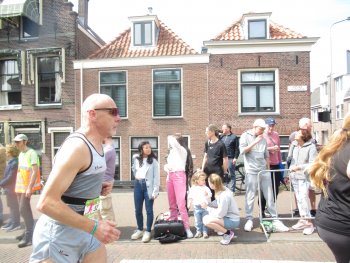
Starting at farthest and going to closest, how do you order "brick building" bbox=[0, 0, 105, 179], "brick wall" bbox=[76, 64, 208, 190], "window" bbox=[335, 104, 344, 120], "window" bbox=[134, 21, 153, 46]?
"window" bbox=[335, 104, 344, 120], "window" bbox=[134, 21, 153, 46], "brick building" bbox=[0, 0, 105, 179], "brick wall" bbox=[76, 64, 208, 190]

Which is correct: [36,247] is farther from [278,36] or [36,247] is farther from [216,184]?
[278,36]

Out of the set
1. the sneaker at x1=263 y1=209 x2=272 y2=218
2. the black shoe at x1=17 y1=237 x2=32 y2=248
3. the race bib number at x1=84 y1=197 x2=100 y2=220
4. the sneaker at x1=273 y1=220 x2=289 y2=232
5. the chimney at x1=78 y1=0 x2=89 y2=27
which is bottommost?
the black shoe at x1=17 y1=237 x2=32 y2=248

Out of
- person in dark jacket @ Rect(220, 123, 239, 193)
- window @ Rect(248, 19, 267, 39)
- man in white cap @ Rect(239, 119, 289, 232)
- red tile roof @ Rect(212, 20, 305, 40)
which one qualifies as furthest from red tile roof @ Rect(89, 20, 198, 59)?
man in white cap @ Rect(239, 119, 289, 232)

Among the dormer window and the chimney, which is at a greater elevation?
the chimney

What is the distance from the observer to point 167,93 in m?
15.7

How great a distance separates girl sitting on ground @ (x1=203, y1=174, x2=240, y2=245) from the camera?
5906mm

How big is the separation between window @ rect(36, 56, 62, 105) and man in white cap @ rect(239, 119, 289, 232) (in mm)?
12055

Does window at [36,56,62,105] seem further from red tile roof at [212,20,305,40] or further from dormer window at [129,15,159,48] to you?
red tile roof at [212,20,305,40]

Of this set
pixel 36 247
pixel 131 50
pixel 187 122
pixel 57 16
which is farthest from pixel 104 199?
pixel 57 16

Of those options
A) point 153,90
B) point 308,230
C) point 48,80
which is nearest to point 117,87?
point 153,90

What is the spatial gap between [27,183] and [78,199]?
4608 millimetres

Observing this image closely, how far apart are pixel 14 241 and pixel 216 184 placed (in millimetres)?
3750

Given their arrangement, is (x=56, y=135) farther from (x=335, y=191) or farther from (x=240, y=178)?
(x=335, y=191)

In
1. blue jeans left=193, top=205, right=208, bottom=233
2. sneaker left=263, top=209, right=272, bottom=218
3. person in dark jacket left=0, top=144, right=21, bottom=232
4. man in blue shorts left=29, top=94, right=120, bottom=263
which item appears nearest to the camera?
man in blue shorts left=29, top=94, right=120, bottom=263
